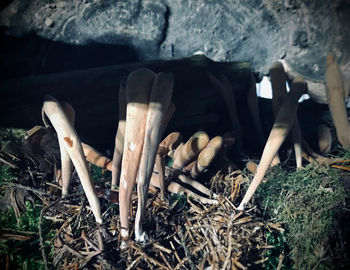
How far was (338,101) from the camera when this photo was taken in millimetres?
2205

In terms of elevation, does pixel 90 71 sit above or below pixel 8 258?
above

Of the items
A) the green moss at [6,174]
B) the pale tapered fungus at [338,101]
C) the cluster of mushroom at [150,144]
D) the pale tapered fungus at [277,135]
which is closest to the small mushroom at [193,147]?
the cluster of mushroom at [150,144]

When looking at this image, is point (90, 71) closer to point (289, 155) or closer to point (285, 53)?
point (289, 155)

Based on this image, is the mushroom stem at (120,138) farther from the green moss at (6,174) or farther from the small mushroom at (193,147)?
the green moss at (6,174)

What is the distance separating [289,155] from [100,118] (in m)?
1.62

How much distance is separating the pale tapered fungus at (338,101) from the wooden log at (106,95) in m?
0.73

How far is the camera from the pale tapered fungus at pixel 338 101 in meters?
2.18

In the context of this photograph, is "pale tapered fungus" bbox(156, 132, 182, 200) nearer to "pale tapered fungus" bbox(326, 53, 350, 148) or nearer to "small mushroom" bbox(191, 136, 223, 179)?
"small mushroom" bbox(191, 136, 223, 179)

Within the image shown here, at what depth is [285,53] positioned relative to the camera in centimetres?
293

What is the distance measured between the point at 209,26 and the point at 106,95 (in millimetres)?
1721

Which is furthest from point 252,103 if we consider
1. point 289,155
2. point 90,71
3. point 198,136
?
point 90,71

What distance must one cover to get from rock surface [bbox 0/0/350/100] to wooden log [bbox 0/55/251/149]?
746mm

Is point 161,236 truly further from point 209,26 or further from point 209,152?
point 209,26

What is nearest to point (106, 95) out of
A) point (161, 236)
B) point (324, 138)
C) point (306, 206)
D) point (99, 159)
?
point (99, 159)
